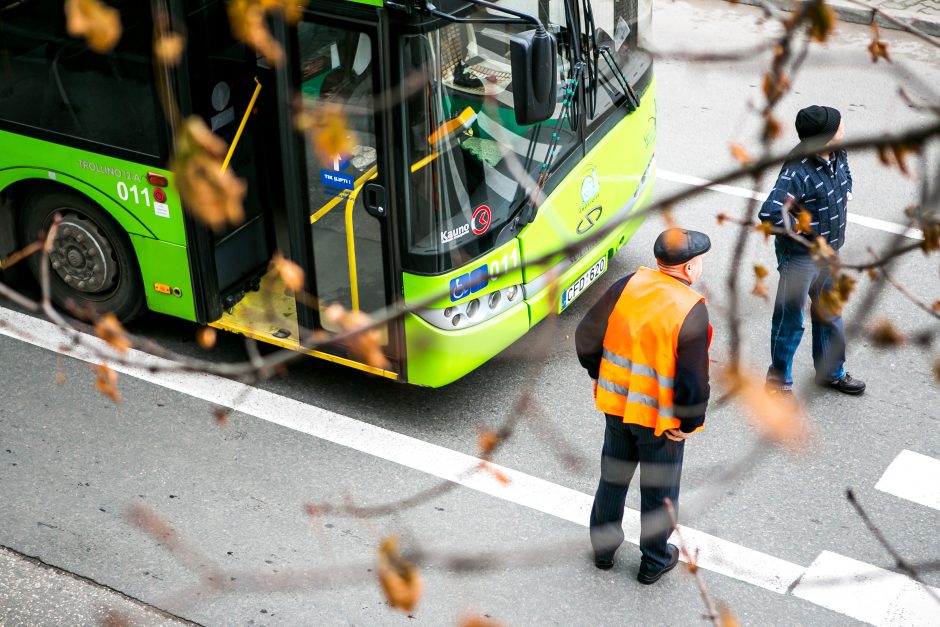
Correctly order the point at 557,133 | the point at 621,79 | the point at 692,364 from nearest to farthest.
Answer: the point at 692,364 < the point at 557,133 < the point at 621,79

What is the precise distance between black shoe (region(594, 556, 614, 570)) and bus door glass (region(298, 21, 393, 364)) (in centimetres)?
170

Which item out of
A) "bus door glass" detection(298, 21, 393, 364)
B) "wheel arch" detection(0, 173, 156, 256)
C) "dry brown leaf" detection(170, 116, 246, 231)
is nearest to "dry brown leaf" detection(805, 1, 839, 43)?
"dry brown leaf" detection(170, 116, 246, 231)

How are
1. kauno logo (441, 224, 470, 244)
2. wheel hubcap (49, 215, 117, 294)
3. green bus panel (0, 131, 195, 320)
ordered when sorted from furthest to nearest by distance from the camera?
wheel hubcap (49, 215, 117, 294), green bus panel (0, 131, 195, 320), kauno logo (441, 224, 470, 244)

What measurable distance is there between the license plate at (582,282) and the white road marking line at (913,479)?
6.72ft

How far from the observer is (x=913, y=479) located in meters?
6.24

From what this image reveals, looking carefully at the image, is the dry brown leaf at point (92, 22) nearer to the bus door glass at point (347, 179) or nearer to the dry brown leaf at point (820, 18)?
the dry brown leaf at point (820, 18)

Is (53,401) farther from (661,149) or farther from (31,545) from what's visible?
(661,149)

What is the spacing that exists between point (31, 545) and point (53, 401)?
128 cm

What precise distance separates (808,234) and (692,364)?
1.79 metres

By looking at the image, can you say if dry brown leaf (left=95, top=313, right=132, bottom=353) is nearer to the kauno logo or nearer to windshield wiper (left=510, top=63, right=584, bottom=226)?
the kauno logo

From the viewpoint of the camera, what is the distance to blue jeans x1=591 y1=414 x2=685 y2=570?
17.2 feet

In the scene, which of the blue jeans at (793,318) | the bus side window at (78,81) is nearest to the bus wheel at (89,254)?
the bus side window at (78,81)

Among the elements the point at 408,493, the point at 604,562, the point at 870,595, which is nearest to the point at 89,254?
the point at 408,493

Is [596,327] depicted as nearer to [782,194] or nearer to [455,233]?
[455,233]
